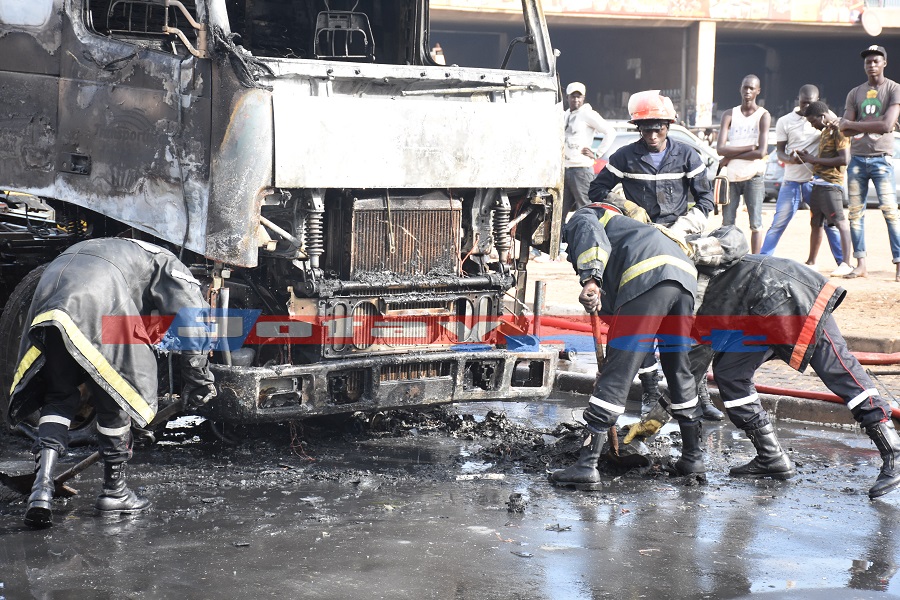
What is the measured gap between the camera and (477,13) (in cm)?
2706

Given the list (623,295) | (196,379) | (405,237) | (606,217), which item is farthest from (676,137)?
(196,379)

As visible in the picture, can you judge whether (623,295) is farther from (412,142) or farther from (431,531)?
(431,531)

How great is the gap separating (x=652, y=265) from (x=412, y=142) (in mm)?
1396

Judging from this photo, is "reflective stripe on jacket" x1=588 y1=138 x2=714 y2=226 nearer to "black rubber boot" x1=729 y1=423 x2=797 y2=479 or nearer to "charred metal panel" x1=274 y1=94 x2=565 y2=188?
"charred metal panel" x1=274 y1=94 x2=565 y2=188

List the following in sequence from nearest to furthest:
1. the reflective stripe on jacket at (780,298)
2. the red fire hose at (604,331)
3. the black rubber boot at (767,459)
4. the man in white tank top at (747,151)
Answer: the reflective stripe on jacket at (780,298), the black rubber boot at (767,459), the red fire hose at (604,331), the man in white tank top at (747,151)

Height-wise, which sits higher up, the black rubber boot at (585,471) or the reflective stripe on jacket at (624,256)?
the reflective stripe on jacket at (624,256)

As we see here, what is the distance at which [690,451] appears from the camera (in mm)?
6164

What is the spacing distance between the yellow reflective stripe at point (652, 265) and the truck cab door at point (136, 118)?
212cm

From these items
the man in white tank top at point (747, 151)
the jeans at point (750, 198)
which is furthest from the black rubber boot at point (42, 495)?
the jeans at point (750, 198)

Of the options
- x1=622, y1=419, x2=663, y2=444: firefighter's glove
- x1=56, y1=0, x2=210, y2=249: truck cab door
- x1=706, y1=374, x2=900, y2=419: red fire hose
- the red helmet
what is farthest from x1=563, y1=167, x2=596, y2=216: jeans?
x1=56, y1=0, x2=210, y2=249: truck cab door

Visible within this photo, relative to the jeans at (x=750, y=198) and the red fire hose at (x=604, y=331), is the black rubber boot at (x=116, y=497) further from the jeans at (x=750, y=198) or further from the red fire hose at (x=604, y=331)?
the jeans at (x=750, y=198)

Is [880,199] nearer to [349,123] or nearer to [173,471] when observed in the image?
[349,123]

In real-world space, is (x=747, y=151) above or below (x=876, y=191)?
above

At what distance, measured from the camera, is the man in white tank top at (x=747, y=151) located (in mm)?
12133
